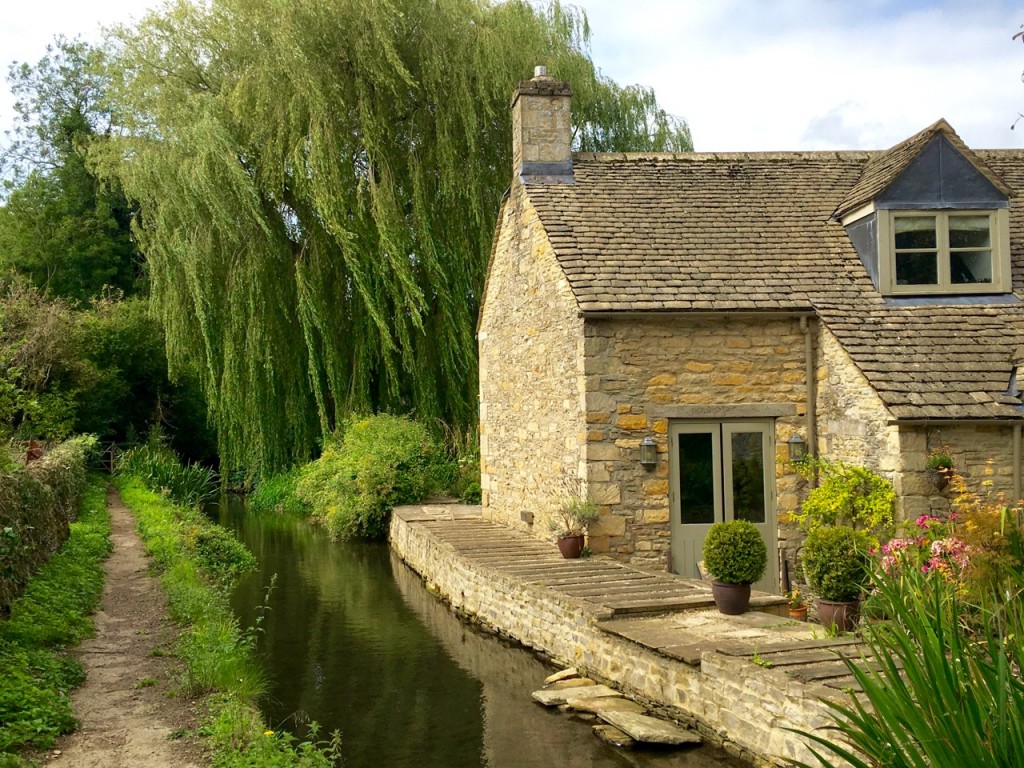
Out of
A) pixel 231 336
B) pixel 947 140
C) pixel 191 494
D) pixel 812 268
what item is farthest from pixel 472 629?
pixel 191 494

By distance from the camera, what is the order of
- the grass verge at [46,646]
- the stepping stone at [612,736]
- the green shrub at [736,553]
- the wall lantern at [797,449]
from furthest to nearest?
the wall lantern at [797,449] → the green shrub at [736,553] → the stepping stone at [612,736] → the grass verge at [46,646]

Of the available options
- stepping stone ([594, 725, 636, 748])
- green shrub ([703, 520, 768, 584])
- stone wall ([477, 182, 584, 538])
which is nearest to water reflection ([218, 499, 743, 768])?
stepping stone ([594, 725, 636, 748])

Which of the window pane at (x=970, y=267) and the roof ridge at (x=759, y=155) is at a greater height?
the roof ridge at (x=759, y=155)

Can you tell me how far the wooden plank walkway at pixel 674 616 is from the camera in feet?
21.2

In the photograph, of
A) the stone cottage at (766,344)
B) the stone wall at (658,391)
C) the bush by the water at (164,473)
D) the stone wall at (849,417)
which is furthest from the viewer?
the bush by the water at (164,473)

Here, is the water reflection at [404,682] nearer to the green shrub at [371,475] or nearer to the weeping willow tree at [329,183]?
the green shrub at [371,475]

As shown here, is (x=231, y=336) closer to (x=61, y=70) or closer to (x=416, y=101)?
(x=416, y=101)

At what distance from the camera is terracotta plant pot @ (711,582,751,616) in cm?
831

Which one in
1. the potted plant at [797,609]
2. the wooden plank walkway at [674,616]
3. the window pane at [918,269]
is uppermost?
the window pane at [918,269]

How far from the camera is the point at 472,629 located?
1087cm

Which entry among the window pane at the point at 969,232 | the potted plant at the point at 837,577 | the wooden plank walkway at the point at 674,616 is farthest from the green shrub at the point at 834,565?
the window pane at the point at 969,232

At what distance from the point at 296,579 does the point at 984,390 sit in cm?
982

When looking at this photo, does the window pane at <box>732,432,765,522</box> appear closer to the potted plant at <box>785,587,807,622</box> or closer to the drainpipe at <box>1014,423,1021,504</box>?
the potted plant at <box>785,587,807,622</box>

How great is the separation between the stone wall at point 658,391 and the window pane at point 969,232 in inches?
93.9
